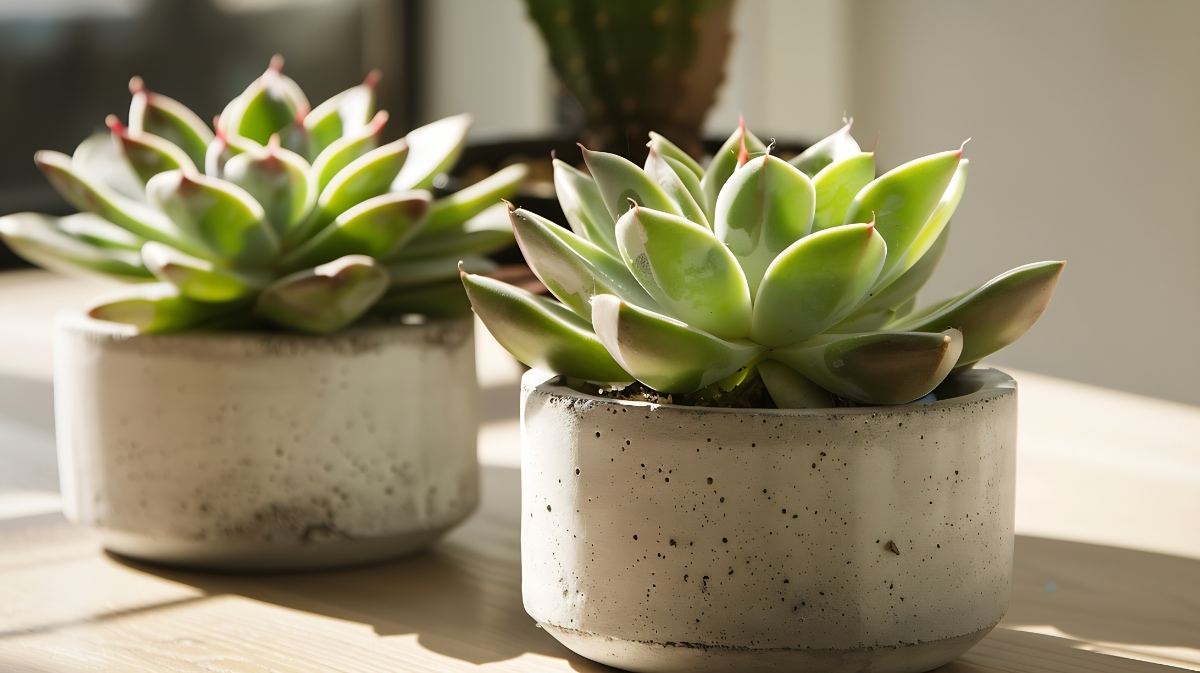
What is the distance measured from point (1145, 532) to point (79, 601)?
0.52 meters

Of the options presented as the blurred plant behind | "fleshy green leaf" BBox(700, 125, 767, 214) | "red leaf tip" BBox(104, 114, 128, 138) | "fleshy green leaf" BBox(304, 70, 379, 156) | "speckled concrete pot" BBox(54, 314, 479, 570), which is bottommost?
"speckled concrete pot" BBox(54, 314, 479, 570)

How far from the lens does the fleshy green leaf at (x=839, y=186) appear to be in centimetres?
45

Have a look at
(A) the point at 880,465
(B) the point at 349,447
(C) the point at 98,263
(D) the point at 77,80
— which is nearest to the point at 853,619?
(A) the point at 880,465

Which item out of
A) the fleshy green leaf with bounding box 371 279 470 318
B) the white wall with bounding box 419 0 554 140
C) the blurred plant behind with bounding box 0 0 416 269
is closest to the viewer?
the fleshy green leaf with bounding box 371 279 470 318

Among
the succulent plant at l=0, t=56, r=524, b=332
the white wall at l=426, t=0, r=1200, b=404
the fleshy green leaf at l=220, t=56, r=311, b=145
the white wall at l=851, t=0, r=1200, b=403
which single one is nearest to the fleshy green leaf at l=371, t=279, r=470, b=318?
the succulent plant at l=0, t=56, r=524, b=332

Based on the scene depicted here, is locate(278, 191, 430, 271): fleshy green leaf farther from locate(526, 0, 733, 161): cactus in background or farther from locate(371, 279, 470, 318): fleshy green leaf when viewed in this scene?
locate(526, 0, 733, 161): cactus in background

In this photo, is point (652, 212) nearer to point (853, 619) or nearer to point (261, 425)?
point (853, 619)

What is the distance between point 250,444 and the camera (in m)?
0.59

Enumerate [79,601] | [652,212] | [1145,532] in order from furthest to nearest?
1. [1145,532]
2. [79,601]
3. [652,212]

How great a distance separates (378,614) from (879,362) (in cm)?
25

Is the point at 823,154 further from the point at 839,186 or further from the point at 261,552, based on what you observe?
the point at 261,552

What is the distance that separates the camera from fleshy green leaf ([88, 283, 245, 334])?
573 millimetres

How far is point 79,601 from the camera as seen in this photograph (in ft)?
1.81

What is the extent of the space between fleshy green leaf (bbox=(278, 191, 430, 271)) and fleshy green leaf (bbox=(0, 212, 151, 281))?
8 centimetres
